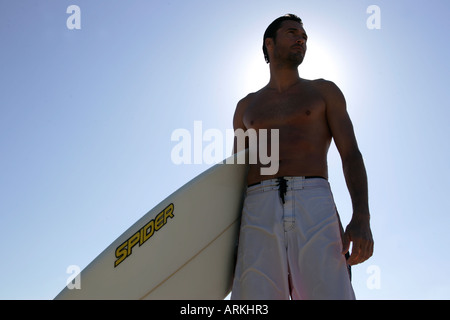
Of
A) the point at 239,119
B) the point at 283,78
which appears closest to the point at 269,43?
the point at 283,78

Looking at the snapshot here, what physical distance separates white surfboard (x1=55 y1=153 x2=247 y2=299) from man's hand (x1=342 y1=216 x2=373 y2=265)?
762 millimetres

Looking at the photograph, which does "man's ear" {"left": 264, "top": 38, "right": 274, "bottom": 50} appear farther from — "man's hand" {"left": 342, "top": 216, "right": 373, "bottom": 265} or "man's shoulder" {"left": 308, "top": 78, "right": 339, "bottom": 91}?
"man's hand" {"left": 342, "top": 216, "right": 373, "bottom": 265}

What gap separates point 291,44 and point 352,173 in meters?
1.09

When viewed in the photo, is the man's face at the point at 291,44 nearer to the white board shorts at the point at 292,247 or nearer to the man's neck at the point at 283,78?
the man's neck at the point at 283,78

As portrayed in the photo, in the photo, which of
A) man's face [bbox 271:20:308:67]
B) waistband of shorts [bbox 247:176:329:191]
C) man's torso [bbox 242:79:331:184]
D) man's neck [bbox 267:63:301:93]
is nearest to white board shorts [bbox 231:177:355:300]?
waistband of shorts [bbox 247:176:329:191]

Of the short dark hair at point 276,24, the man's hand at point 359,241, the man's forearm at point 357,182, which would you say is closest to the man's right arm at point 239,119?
the short dark hair at point 276,24

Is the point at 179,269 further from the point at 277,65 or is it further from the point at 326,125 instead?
the point at 277,65

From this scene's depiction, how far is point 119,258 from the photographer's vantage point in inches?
108

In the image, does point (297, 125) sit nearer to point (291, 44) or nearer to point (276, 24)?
point (291, 44)

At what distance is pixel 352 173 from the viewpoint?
106 inches

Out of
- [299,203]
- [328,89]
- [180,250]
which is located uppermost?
[328,89]

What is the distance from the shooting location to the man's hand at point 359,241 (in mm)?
2451

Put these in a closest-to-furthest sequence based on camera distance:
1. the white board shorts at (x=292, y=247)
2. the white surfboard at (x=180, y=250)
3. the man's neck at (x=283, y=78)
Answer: the white board shorts at (x=292, y=247) → the white surfboard at (x=180, y=250) → the man's neck at (x=283, y=78)
